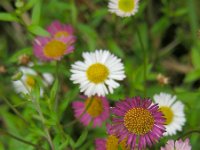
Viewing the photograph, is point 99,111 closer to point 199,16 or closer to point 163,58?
point 163,58

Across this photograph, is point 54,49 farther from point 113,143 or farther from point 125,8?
point 113,143

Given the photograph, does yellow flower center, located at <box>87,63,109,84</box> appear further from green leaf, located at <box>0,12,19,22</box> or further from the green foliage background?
green leaf, located at <box>0,12,19,22</box>

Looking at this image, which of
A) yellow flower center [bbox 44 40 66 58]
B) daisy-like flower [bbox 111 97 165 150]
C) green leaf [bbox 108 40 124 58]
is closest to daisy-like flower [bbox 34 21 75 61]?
yellow flower center [bbox 44 40 66 58]

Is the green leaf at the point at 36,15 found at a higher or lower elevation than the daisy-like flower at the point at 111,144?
higher

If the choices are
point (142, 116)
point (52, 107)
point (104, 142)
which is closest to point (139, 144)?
point (142, 116)

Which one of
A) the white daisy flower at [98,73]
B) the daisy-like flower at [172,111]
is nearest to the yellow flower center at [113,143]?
the white daisy flower at [98,73]

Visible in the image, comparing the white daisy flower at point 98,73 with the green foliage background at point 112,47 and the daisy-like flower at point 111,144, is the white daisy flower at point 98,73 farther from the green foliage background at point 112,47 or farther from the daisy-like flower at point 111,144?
the daisy-like flower at point 111,144

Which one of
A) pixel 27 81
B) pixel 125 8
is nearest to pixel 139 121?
pixel 125 8
